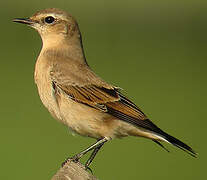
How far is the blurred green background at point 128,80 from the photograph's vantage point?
1348 cm

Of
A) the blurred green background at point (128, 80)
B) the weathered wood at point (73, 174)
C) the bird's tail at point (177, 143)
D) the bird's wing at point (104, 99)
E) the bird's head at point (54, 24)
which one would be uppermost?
the bird's head at point (54, 24)

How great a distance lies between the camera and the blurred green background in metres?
13.5

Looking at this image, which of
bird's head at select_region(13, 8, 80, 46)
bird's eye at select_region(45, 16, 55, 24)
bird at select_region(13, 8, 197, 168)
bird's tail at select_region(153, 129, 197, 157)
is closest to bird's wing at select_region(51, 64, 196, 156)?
bird at select_region(13, 8, 197, 168)

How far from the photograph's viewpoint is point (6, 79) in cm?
1997

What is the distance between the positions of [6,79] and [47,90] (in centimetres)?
1272

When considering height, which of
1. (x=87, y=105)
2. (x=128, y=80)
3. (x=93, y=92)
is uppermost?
(x=93, y=92)

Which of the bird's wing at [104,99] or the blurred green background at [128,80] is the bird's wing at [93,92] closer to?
the bird's wing at [104,99]

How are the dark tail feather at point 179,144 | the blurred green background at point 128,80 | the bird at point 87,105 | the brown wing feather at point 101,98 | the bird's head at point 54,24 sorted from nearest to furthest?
the dark tail feather at point 179,144, the bird at point 87,105, the brown wing feather at point 101,98, the bird's head at point 54,24, the blurred green background at point 128,80

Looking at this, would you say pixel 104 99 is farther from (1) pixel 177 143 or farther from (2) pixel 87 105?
(1) pixel 177 143

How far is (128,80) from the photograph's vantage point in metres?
20.0

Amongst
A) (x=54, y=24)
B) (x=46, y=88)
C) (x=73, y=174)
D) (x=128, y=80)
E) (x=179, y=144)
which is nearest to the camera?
(x=73, y=174)

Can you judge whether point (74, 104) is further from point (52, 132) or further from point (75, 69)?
point (52, 132)

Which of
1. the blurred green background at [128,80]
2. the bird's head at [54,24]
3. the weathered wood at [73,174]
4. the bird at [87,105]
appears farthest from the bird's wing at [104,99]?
the blurred green background at [128,80]

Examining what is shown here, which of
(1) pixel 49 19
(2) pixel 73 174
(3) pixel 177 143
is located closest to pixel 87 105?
(3) pixel 177 143
